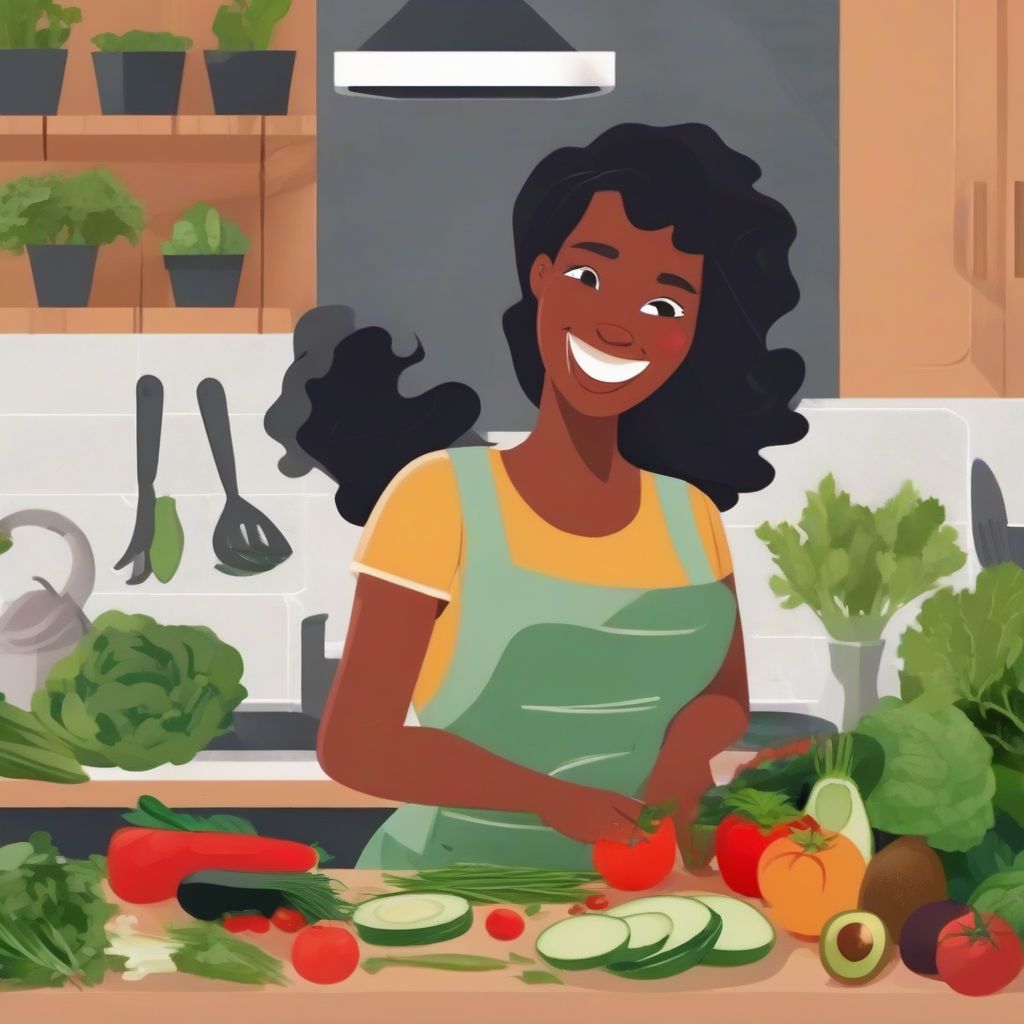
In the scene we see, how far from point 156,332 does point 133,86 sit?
399mm

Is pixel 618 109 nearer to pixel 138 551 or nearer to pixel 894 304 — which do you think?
pixel 894 304

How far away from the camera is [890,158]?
7.17 feet

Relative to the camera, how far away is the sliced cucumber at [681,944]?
4.74 ft

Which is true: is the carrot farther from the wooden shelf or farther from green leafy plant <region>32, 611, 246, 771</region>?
the wooden shelf

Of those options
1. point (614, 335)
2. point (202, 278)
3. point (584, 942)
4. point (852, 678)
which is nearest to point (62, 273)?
point (202, 278)

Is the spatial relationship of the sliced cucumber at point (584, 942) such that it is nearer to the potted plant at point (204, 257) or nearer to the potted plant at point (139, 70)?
the potted plant at point (204, 257)

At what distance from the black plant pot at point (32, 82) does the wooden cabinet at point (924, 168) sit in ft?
4.22

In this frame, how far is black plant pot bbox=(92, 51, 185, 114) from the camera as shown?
213 cm

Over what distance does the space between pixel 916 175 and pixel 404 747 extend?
1252 mm

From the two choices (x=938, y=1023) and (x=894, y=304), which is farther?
(x=894, y=304)

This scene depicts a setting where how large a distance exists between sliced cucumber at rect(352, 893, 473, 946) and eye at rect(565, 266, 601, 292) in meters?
0.94

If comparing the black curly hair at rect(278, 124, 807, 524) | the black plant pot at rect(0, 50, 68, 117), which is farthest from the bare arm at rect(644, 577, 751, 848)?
the black plant pot at rect(0, 50, 68, 117)

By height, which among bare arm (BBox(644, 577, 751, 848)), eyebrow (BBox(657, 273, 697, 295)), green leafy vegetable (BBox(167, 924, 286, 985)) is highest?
eyebrow (BBox(657, 273, 697, 295))

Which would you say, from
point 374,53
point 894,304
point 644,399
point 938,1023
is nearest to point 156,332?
point 374,53
